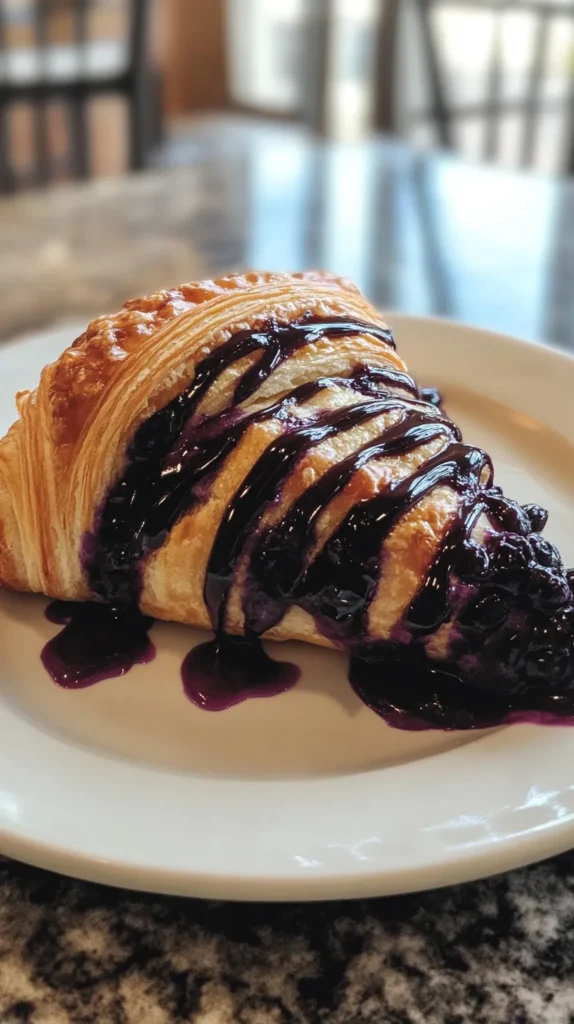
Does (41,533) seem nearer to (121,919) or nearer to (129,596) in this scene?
(129,596)

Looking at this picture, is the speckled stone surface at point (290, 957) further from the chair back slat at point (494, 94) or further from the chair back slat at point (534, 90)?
the chair back slat at point (534, 90)

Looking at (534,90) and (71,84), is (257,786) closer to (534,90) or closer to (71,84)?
(71,84)

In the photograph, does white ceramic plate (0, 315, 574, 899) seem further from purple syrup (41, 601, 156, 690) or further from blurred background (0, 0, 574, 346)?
blurred background (0, 0, 574, 346)

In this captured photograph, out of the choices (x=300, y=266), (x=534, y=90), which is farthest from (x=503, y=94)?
(x=300, y=266)

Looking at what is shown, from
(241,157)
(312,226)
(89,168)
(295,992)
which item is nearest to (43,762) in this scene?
(295,992)

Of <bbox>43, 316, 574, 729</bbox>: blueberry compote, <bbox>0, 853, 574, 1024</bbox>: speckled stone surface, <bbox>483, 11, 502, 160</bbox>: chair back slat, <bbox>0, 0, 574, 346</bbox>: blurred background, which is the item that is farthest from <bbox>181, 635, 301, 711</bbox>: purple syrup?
<bbox>483, 11, 502, 160</bbox>: chair back slat

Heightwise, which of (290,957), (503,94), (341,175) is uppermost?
(503,94)

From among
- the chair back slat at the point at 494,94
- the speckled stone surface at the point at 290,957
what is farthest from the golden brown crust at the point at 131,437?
the chair back slat at the point at 494,94
